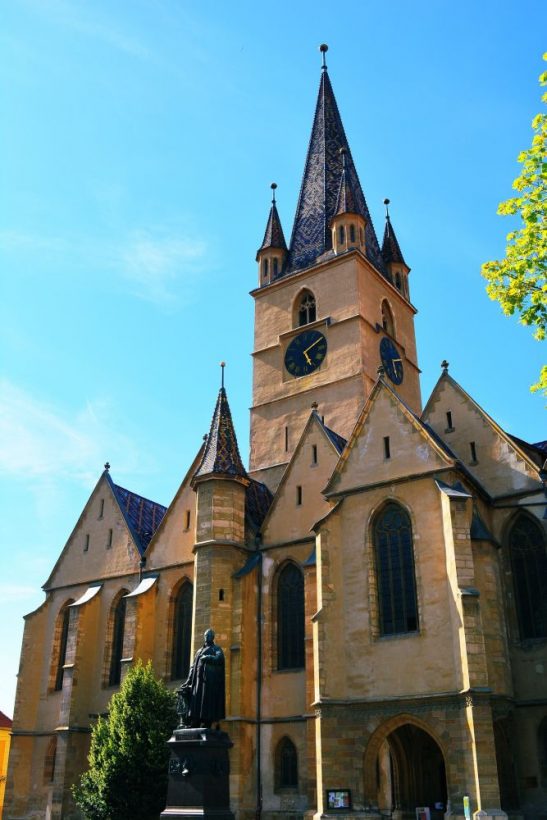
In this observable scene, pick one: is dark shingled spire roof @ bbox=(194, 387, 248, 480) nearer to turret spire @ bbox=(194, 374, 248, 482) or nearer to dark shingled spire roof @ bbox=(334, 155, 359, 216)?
turret spire @ bbox=(194, 374, 248, 482)

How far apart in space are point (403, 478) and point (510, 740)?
7.46m

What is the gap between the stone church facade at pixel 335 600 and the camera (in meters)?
20.9

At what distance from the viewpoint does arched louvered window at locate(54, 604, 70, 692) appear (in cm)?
3309

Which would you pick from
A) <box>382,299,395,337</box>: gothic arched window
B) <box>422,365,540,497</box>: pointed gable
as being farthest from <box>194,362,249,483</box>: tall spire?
<box>382,299,395,337</box>: gothic arched window

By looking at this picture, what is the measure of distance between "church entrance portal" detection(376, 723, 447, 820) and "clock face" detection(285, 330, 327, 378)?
17.1m

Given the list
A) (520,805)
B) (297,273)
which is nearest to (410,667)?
(520,805)

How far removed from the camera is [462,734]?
63.8 feet

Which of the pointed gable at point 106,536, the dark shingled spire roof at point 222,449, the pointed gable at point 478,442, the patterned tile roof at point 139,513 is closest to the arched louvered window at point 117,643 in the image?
the pointed gable at point 106,536

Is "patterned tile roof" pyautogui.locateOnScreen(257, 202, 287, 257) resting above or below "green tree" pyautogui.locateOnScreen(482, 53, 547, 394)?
above

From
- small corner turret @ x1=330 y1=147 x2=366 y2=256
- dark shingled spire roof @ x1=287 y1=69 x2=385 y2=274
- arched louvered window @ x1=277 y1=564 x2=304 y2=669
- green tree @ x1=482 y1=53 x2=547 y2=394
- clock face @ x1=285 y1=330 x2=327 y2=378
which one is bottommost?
arched louvered window @ x1=277 y1=564 x2=304 y2=669

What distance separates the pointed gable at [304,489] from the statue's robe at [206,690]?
10.7m

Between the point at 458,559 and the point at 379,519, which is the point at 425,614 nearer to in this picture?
the point at 458,559

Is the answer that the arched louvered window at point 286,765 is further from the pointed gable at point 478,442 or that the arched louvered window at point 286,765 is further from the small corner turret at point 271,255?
the small corner turret at point 271,255

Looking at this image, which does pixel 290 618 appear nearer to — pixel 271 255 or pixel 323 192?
pixel 271 255
